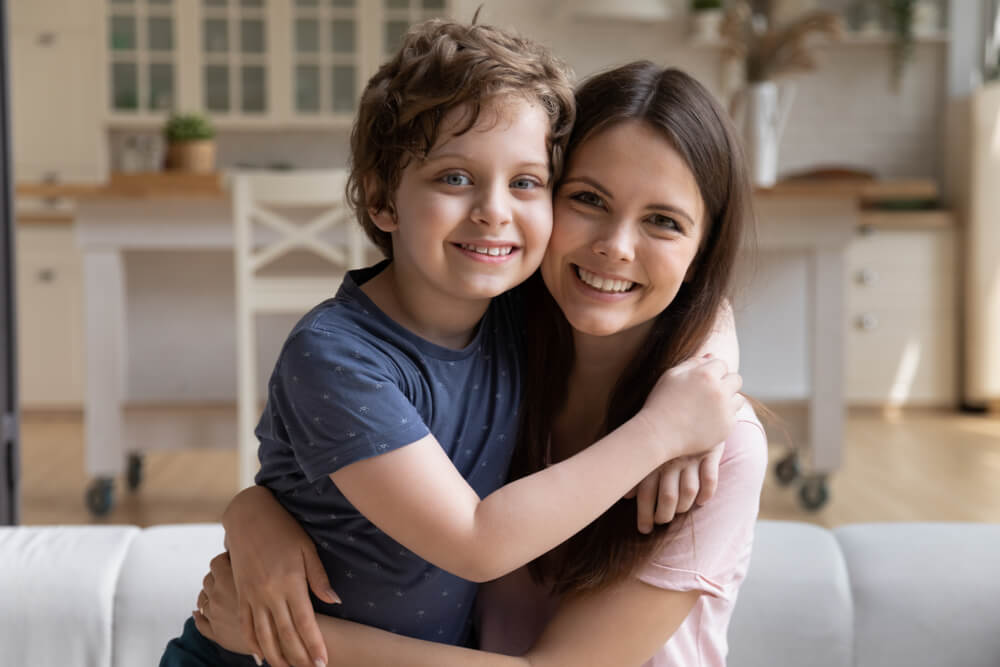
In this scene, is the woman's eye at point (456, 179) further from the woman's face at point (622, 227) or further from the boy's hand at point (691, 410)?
the boy's hand at point (691, 410)

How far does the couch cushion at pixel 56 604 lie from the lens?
120 centimetres

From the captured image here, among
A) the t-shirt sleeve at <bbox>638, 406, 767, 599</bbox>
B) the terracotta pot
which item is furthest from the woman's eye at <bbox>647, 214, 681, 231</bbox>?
the terracotta pot

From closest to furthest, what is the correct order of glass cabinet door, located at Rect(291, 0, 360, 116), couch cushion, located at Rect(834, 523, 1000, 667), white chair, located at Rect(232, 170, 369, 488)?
couch cushion, located at Rect(834, 523, 1000, 667)
white chair, located at Rect(232, 170, 369, 488)
glass cabinet door, located at Rect(291, 0, 360, 116)

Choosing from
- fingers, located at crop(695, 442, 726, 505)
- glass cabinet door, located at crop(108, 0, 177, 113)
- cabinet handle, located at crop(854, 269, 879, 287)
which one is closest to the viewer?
fingers, located at crop(695, 442, 726, 505)

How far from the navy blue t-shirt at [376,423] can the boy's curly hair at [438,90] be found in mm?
124

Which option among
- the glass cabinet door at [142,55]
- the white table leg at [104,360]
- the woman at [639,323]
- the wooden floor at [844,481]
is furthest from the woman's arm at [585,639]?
the glass cabinet door at [142,55]

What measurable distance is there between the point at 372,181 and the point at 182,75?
16.2ft

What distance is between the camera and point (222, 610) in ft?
3.39

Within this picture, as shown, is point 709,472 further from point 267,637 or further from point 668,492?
point 267,637

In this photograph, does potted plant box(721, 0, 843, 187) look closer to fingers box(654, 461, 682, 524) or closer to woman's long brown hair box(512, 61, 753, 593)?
woman's long brown hair box(512, 61, 753, 593)

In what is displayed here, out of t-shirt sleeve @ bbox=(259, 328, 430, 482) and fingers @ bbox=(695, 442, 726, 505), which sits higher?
t-shirt sleeve @ bbox=(259, 328, 430, 482)

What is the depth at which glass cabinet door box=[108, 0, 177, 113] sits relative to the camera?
550 cm

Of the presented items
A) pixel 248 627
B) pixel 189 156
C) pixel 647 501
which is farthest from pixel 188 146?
pixel 647 501

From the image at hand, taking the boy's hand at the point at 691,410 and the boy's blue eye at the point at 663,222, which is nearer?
the boy's hand at the point at 691,410
